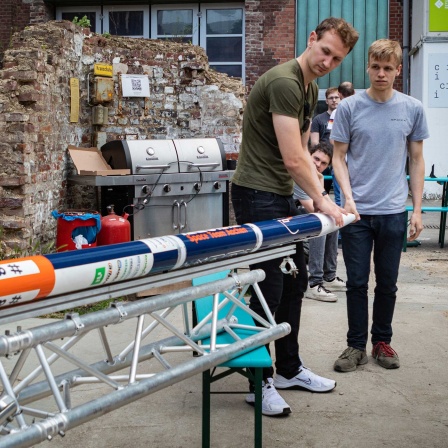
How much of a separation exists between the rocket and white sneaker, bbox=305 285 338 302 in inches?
128

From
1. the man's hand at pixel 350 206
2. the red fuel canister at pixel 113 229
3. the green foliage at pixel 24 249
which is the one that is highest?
the man's hand at pixel 350 206

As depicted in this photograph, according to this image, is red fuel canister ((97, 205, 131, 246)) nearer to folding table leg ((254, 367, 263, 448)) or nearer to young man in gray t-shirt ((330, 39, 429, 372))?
young man in gray t-shirt ((330, 39, 429, 372))

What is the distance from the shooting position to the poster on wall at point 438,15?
15.4 metres

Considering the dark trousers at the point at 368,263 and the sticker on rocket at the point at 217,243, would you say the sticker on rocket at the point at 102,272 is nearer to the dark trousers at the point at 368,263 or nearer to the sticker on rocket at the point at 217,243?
the sticker on rocket at the point at 217,243

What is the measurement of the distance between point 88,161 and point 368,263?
4689mm

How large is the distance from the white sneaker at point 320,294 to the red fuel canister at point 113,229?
2167 mm

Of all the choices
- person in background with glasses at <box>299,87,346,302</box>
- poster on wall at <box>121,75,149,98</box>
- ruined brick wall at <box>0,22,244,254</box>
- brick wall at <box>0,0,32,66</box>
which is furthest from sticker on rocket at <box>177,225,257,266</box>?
brick wall at <box>0,0,32,66</box>

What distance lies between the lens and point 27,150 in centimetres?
730

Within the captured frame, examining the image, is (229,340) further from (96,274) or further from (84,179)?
(84,179)

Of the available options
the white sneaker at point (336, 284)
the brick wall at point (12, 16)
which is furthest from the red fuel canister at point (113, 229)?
the brick wall at point (12, 16)

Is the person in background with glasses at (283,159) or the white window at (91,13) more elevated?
the white window at (91,13)

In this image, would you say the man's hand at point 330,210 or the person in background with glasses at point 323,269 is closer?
the man's hand at point 330,210

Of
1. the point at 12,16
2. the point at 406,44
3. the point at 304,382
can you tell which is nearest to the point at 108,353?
the point at 304,382

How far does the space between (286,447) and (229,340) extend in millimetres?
590
